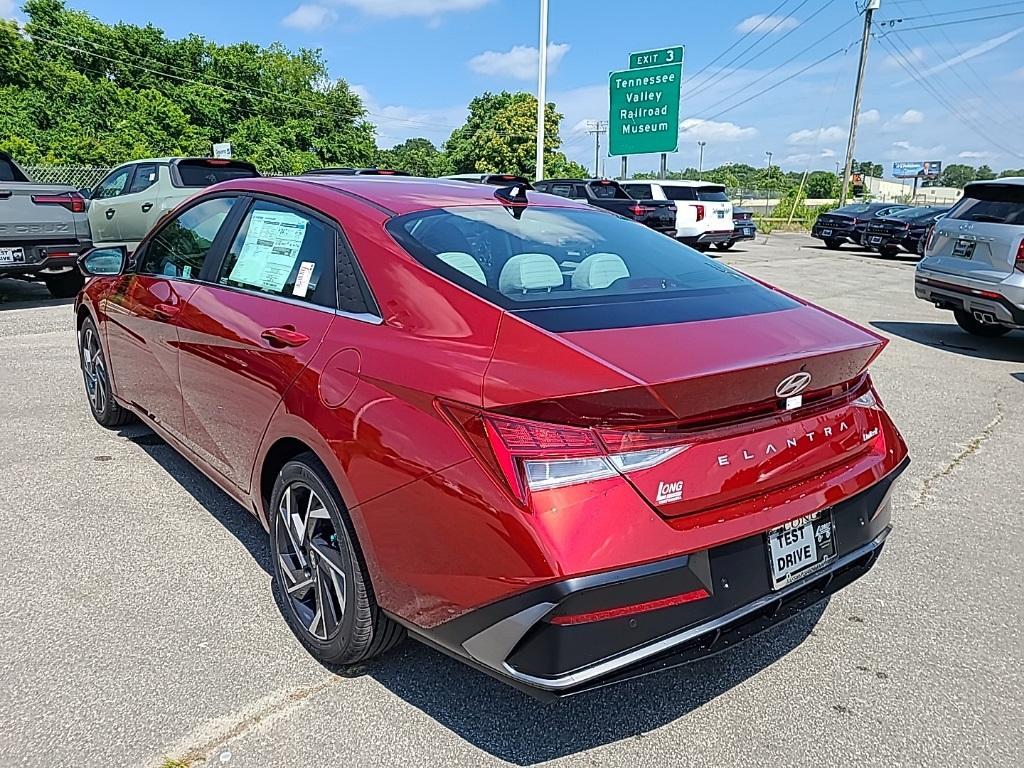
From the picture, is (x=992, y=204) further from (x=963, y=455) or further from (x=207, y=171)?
(x=207, y=171)

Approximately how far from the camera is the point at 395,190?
116 inches

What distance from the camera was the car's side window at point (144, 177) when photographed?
36.1ft

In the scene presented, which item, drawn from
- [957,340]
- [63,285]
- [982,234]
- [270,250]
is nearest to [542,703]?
[270,250]

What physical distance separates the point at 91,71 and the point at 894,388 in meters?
36.8

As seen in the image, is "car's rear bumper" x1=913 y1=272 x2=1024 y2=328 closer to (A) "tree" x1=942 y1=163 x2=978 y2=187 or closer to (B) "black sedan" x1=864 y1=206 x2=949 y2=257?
(B) "black sedan" x1=864 y1=206 x2=949 y2=257

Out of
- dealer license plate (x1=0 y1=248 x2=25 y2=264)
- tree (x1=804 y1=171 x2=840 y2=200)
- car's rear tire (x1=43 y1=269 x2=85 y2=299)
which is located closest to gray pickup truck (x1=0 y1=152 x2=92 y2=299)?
dealer license plate (x1=0 y1=248 x2=25 y2=264)

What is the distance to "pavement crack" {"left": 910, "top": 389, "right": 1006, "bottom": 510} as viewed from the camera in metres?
4.14

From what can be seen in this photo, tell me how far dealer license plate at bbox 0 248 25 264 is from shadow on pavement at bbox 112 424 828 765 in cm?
758

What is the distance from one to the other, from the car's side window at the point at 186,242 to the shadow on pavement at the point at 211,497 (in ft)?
3.34

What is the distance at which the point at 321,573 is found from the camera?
2.46m

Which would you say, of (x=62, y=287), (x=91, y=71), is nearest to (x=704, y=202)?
(x=62, y=287)

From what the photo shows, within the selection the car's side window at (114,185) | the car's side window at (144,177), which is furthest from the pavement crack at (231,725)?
the car's side window at (114,185)

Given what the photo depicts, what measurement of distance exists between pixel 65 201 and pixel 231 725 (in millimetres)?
8484

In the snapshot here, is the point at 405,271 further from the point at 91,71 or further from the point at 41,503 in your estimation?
the point at 91,71
